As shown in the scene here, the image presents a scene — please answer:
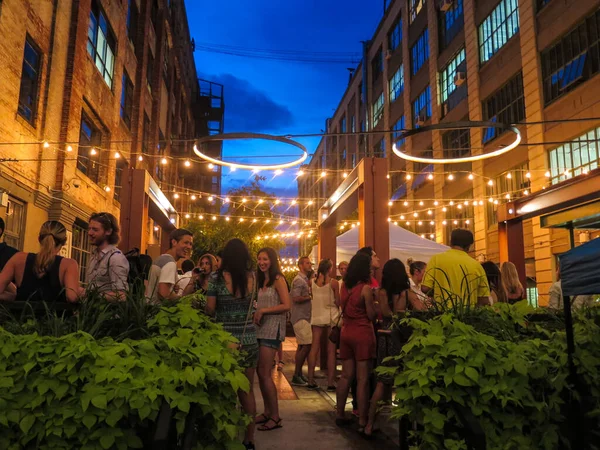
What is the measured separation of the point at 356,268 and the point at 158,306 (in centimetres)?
281

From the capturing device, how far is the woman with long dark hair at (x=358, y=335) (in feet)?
17.7

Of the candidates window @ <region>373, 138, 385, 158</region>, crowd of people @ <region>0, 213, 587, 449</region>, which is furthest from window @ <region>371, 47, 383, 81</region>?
crowd of people @ <region>0, 213, 587, 449</region>

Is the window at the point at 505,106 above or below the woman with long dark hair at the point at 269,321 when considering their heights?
above

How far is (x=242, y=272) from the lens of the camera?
472 centimetres

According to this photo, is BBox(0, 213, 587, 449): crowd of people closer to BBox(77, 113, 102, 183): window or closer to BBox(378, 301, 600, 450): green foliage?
BBox(378, 301, 600, 450): green foliage

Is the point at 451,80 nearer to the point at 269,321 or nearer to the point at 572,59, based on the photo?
the point at 572,59

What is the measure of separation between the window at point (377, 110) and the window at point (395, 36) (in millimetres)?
3415

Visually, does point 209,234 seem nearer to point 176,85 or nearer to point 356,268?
point 176,85

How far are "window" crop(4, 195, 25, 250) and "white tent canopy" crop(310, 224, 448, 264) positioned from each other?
7455mm

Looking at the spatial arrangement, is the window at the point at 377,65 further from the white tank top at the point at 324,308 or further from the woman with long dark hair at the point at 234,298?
the woman with long dark hair at the point at 234,298

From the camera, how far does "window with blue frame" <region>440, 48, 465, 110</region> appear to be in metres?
23.3

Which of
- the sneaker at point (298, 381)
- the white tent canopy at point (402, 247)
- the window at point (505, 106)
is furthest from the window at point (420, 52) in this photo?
the sneaker at point (298, 381)

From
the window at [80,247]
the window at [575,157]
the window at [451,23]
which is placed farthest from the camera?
the window at [451,23]

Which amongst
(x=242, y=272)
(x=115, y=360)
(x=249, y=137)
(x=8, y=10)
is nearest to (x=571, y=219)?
(x=249, y=137)
